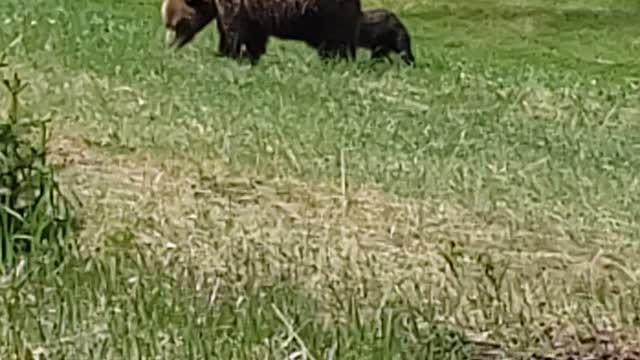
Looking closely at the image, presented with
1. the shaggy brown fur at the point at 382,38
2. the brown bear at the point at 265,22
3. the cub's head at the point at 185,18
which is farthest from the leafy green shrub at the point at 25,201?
the shaggy brown fur at the point at 382,38

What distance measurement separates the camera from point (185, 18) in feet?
54.1

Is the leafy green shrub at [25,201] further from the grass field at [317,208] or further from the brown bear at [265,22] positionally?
the brown bear at [265,22]

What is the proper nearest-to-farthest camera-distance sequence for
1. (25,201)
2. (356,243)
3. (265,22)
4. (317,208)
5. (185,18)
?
Answer: (25,201) < (356,243) < (317,208) < (265,22) < (185,18)

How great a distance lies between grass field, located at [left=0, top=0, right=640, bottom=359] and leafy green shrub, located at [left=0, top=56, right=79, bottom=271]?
0.15m

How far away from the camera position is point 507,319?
5355mm

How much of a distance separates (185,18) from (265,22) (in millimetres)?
723

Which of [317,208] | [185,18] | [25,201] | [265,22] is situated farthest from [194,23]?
[25,201]

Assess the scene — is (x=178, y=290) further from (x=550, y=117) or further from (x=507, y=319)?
(x=550, y=117)

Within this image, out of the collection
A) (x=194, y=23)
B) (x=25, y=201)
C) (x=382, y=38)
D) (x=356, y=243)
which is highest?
(x=194, y=23)

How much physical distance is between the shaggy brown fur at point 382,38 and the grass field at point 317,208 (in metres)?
1.67

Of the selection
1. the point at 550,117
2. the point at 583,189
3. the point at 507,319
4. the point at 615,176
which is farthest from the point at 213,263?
the point at 550,117

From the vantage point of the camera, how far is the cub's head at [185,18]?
648 inches

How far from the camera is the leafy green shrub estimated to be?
5.62 m

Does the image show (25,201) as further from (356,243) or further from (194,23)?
(194,23)
